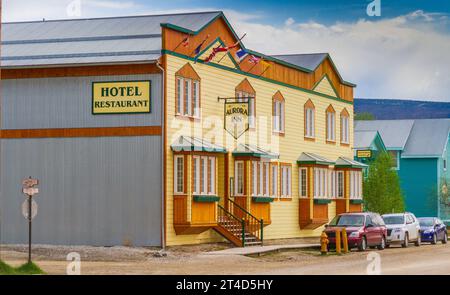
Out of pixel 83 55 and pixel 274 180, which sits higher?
pixel 83 55

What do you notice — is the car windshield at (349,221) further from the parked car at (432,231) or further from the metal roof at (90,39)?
the metal roof at (90,39)

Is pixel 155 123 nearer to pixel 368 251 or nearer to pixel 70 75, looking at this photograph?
pixel 70 75

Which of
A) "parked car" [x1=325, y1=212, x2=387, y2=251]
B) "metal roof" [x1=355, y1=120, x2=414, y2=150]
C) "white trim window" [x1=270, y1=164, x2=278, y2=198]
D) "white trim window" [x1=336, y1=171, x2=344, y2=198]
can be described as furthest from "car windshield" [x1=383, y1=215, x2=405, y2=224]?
"metal roof" [x1=355, y1=120, x2=414, y2=150]

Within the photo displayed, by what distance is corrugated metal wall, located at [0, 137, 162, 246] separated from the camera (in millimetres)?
41594

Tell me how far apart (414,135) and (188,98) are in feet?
172

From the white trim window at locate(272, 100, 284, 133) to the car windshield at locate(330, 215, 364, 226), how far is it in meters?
6.48

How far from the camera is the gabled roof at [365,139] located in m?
84.6

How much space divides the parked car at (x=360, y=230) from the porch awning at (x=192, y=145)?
5.82m

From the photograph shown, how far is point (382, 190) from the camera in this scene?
76812 mm

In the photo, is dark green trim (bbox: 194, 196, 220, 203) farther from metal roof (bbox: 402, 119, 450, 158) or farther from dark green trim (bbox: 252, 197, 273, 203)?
metal roof (bbox: 402, 119, 450, 158)

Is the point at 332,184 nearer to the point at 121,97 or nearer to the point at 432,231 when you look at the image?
the point at 432,231

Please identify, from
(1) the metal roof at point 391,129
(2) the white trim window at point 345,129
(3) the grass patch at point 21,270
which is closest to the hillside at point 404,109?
(1) the metal roof at point 391,129

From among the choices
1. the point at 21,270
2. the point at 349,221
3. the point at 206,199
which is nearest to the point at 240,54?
the point at 206,199

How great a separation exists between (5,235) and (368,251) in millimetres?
14485
